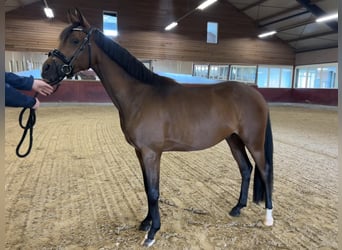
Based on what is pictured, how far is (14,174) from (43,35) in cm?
1148

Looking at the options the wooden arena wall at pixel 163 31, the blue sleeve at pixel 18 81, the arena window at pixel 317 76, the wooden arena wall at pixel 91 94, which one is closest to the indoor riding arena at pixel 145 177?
the blue sleeve at pixel 18 81

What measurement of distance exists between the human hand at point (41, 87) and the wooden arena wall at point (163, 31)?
12735 millimetres

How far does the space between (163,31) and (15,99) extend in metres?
14.3

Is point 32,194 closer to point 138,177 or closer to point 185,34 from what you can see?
point 138,177

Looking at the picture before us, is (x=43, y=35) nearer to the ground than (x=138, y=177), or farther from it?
farther from it

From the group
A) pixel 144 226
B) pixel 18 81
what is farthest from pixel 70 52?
pixel 144 226

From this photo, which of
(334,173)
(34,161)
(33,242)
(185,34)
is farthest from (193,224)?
(185,34)

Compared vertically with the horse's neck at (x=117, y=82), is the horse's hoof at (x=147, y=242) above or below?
below

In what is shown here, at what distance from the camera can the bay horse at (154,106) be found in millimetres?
1844

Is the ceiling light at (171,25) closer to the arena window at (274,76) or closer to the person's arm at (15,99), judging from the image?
the arena window at (274,76)

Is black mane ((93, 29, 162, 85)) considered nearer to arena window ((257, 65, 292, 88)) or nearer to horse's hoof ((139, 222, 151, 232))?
horse's hoof ((139, 222, 151, 232))

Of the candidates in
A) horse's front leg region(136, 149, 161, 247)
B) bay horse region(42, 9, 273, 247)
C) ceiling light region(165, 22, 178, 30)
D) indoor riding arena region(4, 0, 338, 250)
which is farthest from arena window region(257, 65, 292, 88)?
horse's front leg region(136, 149, 161, 247)

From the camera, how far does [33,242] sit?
6.33ft

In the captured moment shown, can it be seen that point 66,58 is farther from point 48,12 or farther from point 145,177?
point 48,12
